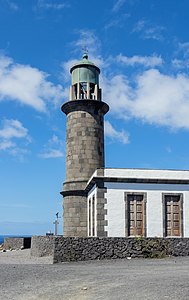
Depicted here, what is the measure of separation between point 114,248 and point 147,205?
332 centimetres

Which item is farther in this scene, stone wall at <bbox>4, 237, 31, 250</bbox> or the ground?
stone wall at <bbox>4, 237, 31, 250</bbox>

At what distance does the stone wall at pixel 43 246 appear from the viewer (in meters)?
19.1

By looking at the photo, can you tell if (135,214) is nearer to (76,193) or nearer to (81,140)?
(76,193)

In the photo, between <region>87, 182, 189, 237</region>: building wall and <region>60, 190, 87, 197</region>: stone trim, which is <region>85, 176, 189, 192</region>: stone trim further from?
<region>60, 190, 87, 197</region>: stone trim

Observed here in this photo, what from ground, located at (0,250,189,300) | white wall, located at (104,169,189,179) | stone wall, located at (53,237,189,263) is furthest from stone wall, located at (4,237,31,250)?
ground, located at (0,250,189,300)

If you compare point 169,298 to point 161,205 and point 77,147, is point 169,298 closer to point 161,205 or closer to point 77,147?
point 161,205

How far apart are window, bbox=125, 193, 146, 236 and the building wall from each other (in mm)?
143

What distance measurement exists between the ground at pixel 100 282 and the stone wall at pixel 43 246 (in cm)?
501

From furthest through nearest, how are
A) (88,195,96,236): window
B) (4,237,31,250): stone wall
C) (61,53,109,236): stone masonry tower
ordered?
(4,237,31,250): stone wall < (61,53,109,236): stone masonry tower < (88,195,96,236): window

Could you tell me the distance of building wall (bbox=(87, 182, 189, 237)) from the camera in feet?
58.1

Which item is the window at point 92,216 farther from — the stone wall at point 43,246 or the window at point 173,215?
the window at point 173,215

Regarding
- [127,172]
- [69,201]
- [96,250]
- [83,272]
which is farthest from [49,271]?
[69,201]

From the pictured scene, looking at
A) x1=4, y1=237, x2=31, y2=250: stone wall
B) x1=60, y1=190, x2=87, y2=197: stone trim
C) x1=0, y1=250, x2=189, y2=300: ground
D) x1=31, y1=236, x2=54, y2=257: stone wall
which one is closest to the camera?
x1=0, y1=250, x2=189, y2=300: ground

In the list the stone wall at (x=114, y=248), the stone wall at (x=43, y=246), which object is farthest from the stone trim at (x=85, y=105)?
the stone wall at (x=114, y=248)
